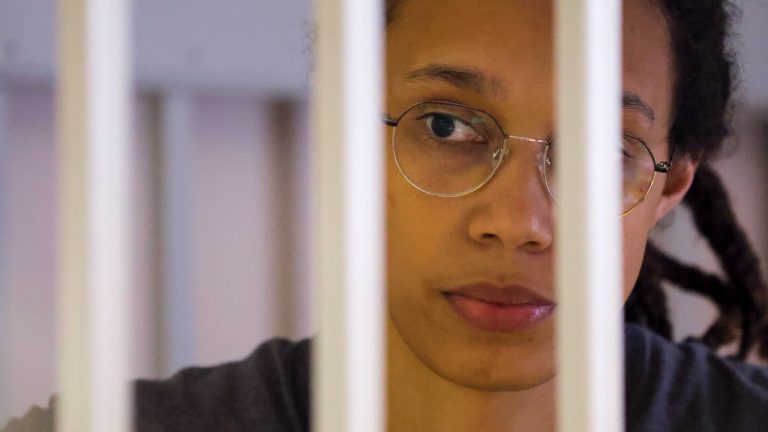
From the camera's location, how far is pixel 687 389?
2.90 ft

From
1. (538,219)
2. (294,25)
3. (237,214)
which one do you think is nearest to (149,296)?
(237,214)

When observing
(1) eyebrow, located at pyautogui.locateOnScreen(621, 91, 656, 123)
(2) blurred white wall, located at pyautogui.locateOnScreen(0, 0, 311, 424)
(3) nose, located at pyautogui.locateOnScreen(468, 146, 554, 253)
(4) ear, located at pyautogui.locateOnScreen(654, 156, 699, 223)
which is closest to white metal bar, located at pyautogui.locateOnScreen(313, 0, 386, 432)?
(3) nose, located at pyautogui.locateOnScreen(468, 146, 554, 253)

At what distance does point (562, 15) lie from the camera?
0.40 meters

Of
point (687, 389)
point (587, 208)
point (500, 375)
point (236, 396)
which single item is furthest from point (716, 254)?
point (587, 208)

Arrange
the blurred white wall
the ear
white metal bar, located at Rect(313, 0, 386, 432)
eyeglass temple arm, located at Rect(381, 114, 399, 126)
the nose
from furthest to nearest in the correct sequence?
1. the blurred white wall
2. the ear
3. eyeglass temple arm, located at Rect(381, 114, 399, 126)
4. the nose
5. white metal bar, located at Rect(313, 0, 386, 432)

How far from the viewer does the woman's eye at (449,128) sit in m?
0.67

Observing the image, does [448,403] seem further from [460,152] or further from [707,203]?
[707,203]

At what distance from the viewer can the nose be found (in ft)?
1.96

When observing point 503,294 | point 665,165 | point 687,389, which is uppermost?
point 665,165

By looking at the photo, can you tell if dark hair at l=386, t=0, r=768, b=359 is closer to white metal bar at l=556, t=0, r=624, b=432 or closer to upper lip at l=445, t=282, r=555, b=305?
upper lip at l=445, t=282, r=555, b=305

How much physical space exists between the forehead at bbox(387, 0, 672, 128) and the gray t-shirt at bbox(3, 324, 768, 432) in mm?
286

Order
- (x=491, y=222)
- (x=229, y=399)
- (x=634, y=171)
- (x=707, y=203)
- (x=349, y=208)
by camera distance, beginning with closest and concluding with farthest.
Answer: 1. (x=349, y=208)
2. (x=491, y=222)
3. (x=634, y=171)
4. (x=229, y=399)
5. (x=707, y=203)

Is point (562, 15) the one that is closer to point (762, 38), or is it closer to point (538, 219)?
point (538, 219)

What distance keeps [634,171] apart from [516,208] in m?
0.15
